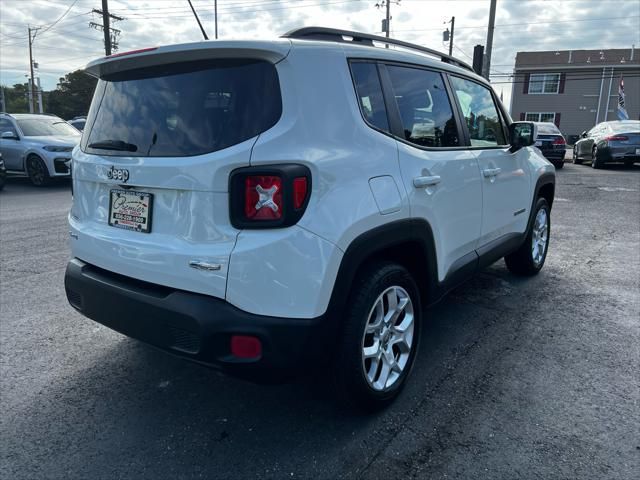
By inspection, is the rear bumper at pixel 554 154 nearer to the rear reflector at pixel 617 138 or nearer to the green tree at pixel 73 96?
Answer: the rear reflector at pixel 617 138

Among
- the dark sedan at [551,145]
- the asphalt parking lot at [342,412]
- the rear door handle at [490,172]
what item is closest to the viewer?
the asphalt parking lot at [342,412]

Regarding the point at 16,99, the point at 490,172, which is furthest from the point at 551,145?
the point at 16,99

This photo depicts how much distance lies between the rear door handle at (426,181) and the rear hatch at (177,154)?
94cm

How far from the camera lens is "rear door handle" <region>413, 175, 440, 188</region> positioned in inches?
109

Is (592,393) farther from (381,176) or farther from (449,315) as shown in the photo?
(381,176)

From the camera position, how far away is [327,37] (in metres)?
2.62

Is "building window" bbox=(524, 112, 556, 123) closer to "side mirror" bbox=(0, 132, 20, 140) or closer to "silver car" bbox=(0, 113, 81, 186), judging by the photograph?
"silver car" bbox=(0, 113, 81, 186)

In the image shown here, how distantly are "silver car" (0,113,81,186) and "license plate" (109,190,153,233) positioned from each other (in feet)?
34.7

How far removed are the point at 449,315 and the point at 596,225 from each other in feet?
16.3

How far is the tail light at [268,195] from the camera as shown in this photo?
83.0 inches

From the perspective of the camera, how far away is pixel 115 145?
8.55 feet

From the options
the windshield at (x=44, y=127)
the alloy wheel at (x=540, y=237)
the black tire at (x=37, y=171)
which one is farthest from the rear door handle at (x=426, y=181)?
the windshield at (x=44, y=127)

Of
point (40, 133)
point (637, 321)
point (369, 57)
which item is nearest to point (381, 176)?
point (369, 57)

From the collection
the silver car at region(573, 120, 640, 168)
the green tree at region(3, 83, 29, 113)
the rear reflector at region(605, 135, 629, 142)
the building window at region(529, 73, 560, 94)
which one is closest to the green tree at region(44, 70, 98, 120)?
the green tree at region(3, 83, 29, 113)
